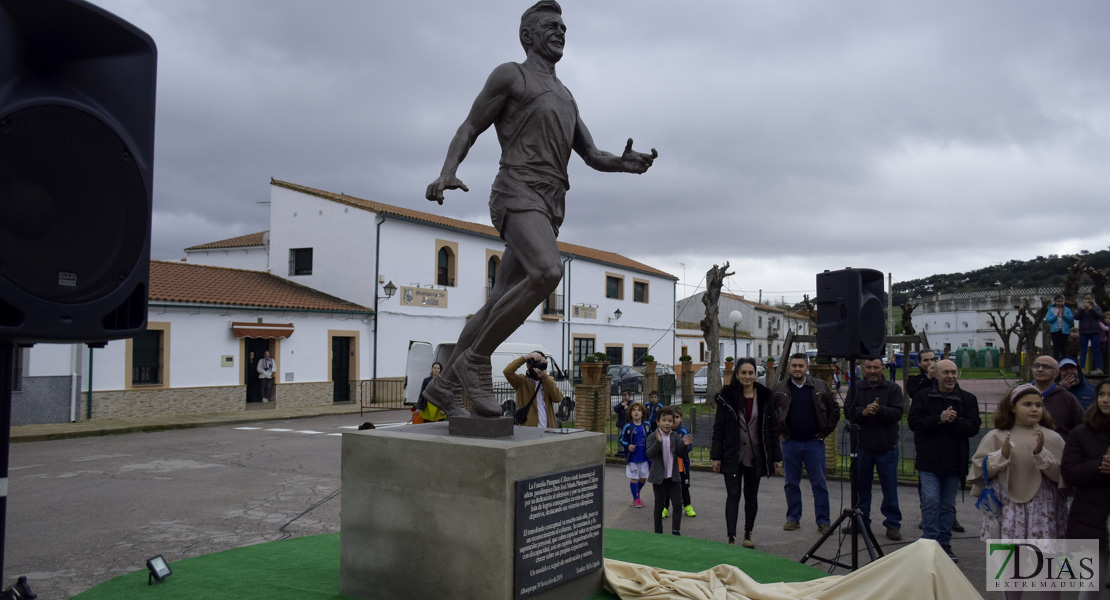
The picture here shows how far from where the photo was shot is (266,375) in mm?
21500

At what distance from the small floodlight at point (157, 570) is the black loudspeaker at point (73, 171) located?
8.20ft

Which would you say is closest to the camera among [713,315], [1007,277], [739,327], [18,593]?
[18,593]

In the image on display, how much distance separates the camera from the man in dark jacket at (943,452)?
20.1ft

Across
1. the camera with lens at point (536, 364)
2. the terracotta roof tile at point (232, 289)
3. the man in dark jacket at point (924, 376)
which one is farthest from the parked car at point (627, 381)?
the man in dark jacket at point (924, 376)

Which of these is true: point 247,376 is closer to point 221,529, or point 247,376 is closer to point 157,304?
point 157,304

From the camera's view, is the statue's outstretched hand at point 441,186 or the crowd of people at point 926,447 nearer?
the statue's outstretched hand at point 441,186

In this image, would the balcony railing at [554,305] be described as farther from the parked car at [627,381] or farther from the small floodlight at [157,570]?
the small floodlight at [157,570]

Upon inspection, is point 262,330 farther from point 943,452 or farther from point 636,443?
point 943,452

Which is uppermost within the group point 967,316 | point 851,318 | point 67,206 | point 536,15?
point 967,316

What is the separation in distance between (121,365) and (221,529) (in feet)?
43.7

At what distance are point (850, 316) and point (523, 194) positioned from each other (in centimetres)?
294

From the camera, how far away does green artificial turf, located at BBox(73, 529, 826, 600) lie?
14.8 ft

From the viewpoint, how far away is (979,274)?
89062 mm

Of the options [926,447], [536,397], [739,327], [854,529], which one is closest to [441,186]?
[854,529]
